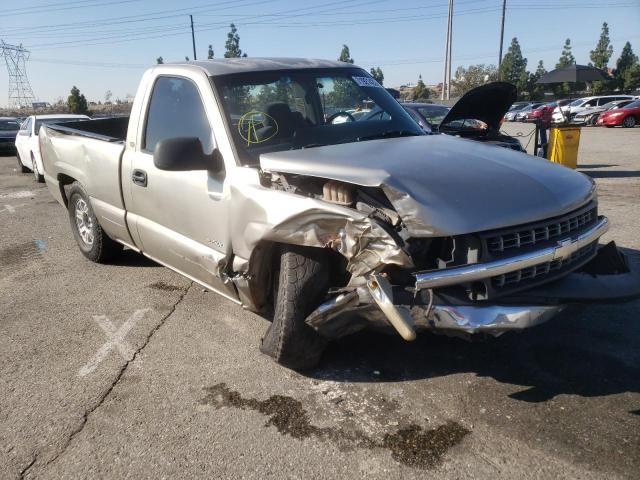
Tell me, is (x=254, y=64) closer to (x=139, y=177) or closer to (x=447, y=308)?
(x=139, y=177)

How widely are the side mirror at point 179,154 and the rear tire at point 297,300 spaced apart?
33.2 inches

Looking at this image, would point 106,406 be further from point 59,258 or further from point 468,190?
point 59,258

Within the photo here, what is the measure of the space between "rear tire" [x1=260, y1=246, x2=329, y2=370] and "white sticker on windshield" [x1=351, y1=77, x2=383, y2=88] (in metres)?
1.99

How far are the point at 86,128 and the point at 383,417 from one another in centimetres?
596

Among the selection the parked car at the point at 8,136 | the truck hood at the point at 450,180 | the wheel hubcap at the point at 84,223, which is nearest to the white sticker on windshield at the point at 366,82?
the truck hood at the point at 450,180

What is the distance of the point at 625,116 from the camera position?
27422 mm

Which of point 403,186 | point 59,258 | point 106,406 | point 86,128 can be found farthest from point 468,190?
point 86,128

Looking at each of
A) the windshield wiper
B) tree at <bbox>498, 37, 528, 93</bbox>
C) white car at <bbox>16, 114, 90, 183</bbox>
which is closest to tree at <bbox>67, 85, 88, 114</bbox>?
white car at <bbox>16, 114, 90, 183</bbox>

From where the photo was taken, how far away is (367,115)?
14.0 feet

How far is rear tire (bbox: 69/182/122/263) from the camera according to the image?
5.49 metres

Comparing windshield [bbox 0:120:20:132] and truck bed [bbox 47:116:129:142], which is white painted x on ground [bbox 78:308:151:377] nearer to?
truck bed [bbox 47:116:129:142]

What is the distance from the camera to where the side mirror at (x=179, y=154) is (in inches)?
→ 131

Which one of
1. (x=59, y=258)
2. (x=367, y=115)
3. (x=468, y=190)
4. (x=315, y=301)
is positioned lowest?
(x=59, y=258)

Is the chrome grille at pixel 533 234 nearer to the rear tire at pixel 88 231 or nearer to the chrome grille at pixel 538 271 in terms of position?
the chrome grille at pixel 538 271
